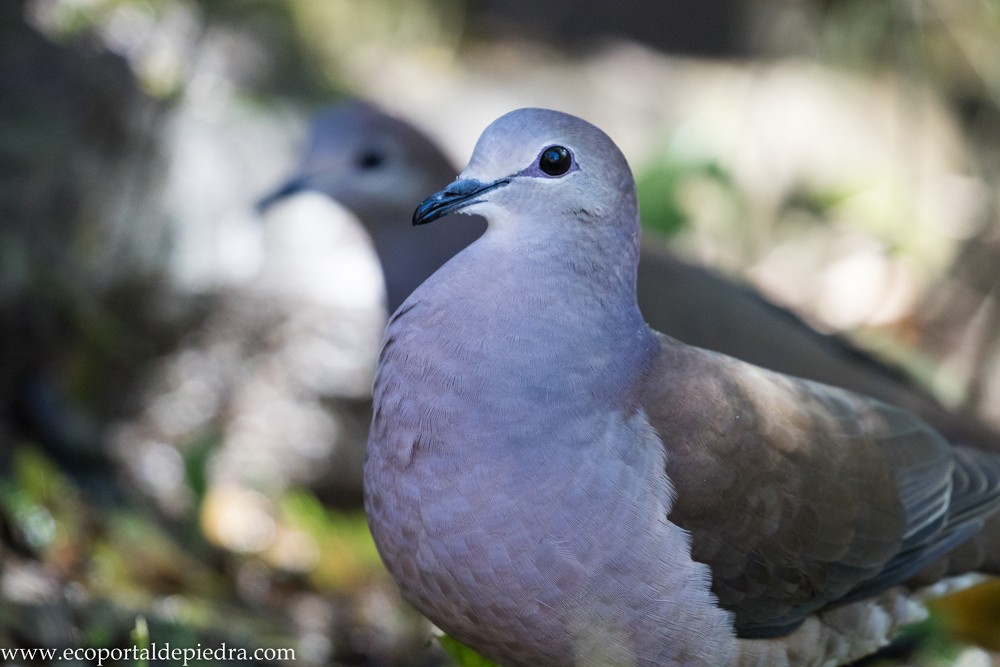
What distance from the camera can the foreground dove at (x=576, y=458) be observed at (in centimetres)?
214

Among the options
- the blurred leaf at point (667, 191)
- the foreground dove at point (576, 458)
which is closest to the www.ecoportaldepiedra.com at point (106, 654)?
the foreground dove at point (576, 458)

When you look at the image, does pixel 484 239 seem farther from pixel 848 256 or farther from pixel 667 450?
pixel 848 256

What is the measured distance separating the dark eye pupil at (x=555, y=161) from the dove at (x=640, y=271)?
4.10ft

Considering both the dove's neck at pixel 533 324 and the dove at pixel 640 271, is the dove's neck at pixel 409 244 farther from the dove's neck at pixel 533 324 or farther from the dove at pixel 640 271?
the dove's neck at pixel 533 324

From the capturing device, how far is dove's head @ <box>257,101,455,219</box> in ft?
12.4

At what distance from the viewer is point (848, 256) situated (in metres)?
6.64

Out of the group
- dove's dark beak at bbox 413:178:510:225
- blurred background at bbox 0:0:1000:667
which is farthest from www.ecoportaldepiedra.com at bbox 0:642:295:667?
dove's dark beak at bbox 413:178:510:225

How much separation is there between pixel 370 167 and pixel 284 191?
309 mm

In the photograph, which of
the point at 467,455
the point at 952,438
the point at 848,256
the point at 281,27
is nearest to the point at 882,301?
the point at 848,256

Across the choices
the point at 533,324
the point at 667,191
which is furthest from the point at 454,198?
the point at 667,191

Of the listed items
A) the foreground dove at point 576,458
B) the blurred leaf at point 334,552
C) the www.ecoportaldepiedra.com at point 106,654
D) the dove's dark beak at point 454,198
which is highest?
the dove's dark beak at point 454,198

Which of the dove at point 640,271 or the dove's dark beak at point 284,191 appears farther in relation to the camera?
the dove's dark beak at point 284,191

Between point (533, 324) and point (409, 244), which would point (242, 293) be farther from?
point (533, 324)

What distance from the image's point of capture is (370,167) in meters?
3.82
